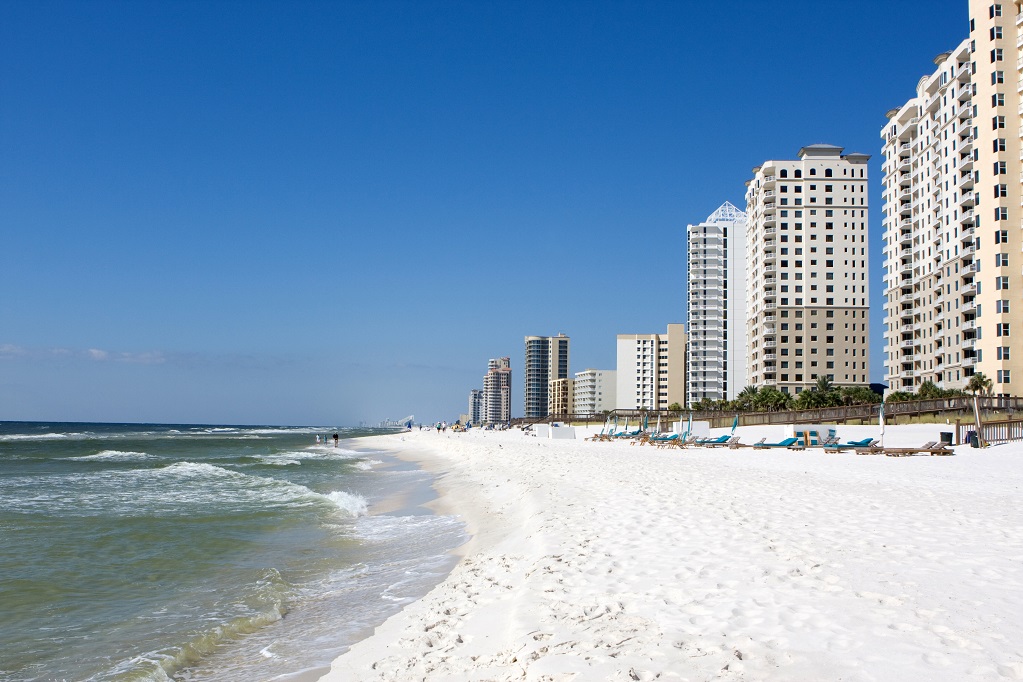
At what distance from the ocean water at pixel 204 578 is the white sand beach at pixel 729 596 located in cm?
111

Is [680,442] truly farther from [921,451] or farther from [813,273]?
[813,273]

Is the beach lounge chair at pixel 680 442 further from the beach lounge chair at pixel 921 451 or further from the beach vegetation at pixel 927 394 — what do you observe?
the beach vegetation at pixel 927 394

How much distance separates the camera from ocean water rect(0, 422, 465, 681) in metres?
7.79

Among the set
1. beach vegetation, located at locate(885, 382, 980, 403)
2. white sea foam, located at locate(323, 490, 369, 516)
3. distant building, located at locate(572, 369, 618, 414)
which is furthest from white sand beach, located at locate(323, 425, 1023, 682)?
distant building, located at locate(572, 369, 618, 414)

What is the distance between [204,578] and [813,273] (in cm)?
10305

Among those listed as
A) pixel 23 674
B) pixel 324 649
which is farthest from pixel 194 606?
pixel 324 649

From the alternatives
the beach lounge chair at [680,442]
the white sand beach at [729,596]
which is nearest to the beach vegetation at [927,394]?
the beach lounge chair at [680,442]

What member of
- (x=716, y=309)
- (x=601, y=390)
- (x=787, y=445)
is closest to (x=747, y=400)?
(x=716, y=309)

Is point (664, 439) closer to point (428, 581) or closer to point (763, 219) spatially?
point (428, 581)

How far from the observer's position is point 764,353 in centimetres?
10238

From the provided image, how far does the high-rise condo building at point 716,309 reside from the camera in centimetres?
11944

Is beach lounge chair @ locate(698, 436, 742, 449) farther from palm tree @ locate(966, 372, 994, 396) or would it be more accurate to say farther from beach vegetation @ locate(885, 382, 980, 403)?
beach vegetation @ locate(885, 382, 980, 403)

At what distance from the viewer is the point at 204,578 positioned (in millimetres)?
11859

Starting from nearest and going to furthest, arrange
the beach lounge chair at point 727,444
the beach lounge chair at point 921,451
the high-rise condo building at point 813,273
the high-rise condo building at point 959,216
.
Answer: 1. the beach lounge chair at point 921,451
2. the beach lounge chair at point 727,444
3. the high-rise condo building at point 959,216
4. the high-rise condo building at point 813,273
